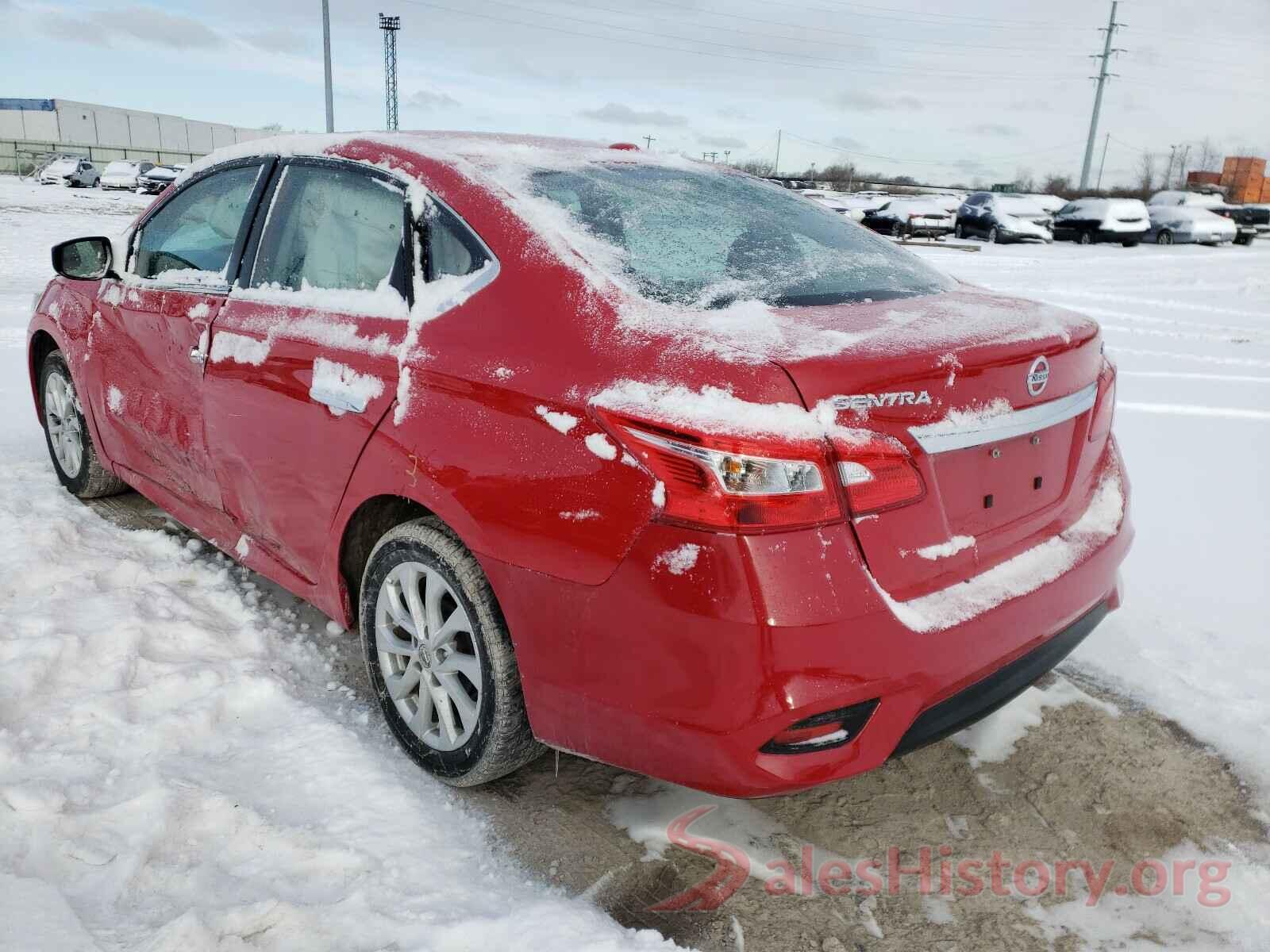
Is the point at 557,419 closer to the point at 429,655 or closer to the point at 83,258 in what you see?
the point at 429,655

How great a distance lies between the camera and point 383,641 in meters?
2.65

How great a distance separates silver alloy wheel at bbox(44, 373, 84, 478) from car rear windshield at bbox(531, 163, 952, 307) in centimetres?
292

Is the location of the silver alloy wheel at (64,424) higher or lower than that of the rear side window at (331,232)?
lower

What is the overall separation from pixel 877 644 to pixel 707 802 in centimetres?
90

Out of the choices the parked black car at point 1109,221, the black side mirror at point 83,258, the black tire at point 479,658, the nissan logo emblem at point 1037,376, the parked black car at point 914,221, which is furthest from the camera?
the parked black car at point 914,221

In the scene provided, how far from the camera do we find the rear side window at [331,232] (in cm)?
262

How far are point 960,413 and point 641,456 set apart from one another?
A: 0.68 metres

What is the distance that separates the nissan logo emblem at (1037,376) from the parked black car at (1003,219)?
84.9 ft

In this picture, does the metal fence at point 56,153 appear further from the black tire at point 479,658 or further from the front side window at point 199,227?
the black tire at point 479,658

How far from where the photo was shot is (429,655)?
250 cm

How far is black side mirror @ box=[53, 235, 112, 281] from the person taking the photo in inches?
152

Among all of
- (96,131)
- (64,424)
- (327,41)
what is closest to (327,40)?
(327,41)

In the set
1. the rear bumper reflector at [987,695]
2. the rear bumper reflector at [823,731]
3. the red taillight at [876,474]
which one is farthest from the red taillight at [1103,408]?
the rear bumper reflector at [823,731]

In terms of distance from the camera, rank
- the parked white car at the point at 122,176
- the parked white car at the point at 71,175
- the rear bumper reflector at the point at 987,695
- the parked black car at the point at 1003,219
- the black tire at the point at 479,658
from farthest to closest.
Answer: the parked white car at the point at 71,175
the parked white car at the point at 122,176
the parked black car at the point at 1003,219
the black tire at the point at 479,658
the rear bumper reflector at the point at 987,695
